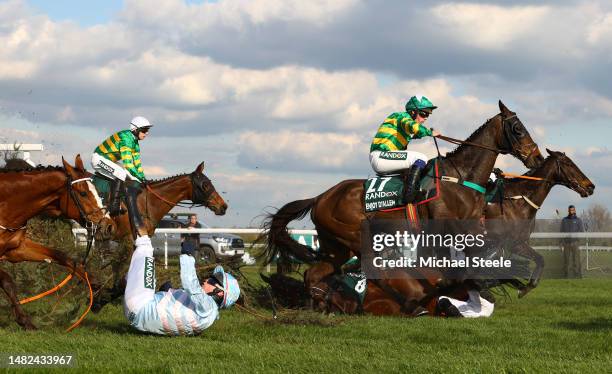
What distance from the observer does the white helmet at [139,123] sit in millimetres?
12586

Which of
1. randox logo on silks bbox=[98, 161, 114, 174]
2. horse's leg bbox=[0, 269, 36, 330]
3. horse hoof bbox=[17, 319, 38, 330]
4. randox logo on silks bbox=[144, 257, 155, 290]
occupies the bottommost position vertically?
horse hoof bbox=[17, 319, 38, 330]

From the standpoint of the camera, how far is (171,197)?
42.4ft

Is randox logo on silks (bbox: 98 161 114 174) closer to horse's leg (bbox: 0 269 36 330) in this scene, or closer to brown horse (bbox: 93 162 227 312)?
brown horse (bbox: 93 162 227 312)

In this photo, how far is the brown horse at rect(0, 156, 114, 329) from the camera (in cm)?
884

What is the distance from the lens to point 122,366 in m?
6.51

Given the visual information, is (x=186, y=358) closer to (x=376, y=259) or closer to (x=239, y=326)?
(x=239, y=326)

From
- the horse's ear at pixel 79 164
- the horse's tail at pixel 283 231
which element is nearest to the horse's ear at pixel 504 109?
the horse's tail at pixel 283 231

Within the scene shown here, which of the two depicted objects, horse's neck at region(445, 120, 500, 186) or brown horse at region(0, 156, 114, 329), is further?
horse's neck at region(445, 120, 500, 186)

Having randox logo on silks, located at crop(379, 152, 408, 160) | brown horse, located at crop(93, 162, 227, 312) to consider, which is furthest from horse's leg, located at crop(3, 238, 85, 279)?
randox logo on silks, located at crop(379, 152, 408, 160)

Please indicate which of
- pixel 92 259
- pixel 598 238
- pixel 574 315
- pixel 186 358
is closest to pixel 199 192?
pixel 92 259

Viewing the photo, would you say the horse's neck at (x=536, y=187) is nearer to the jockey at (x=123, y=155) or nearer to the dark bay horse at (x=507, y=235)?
the dark bay horse at (x=507, y=235)

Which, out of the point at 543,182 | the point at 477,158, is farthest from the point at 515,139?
the point at 543,182

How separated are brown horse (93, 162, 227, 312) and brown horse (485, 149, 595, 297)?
407 cm

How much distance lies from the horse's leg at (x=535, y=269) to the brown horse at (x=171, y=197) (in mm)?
4477
